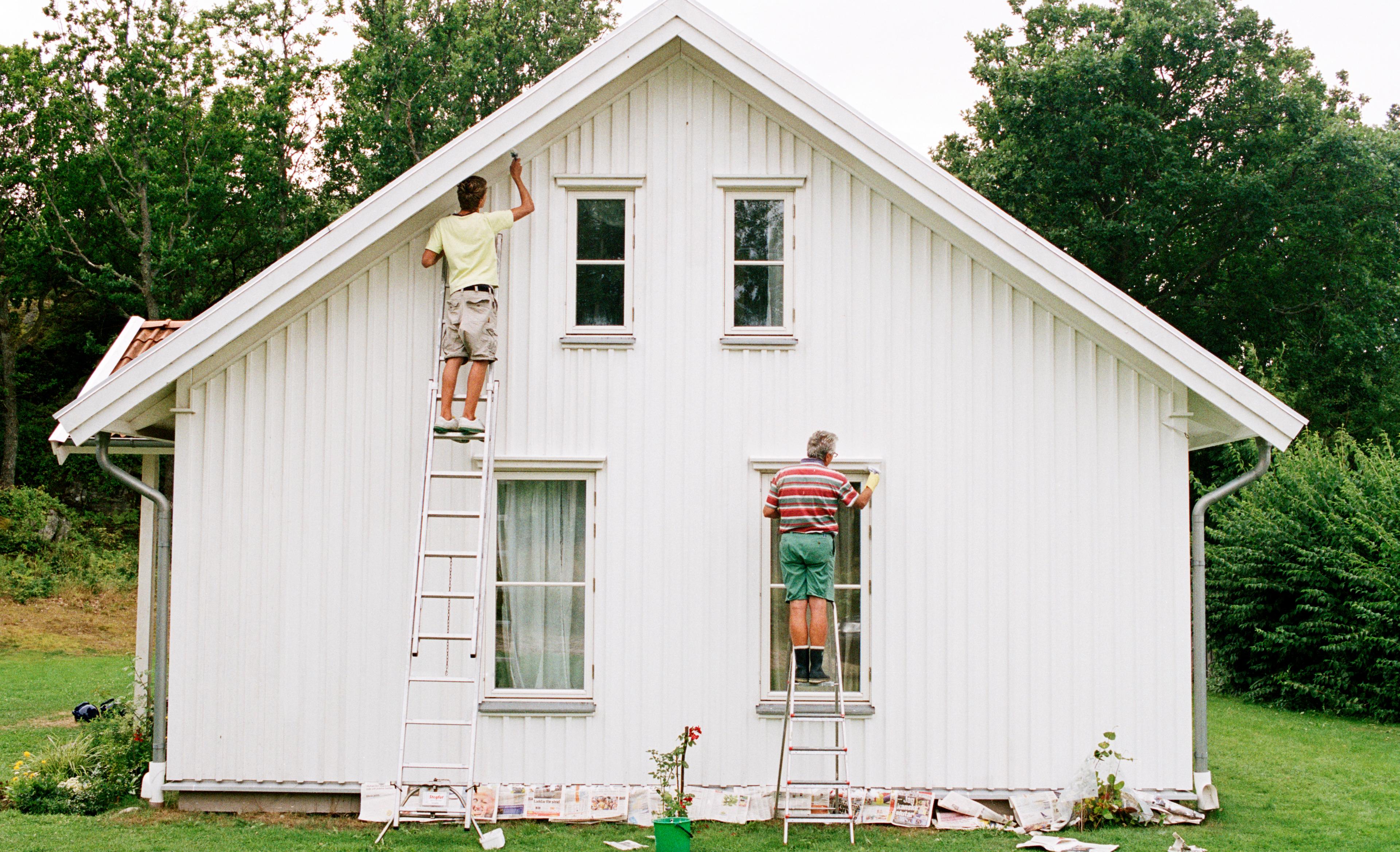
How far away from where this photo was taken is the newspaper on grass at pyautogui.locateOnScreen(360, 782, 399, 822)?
8430 millimetres

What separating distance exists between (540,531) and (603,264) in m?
2.08

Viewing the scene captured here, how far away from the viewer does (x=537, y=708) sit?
867cm

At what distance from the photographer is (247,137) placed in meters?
30.2

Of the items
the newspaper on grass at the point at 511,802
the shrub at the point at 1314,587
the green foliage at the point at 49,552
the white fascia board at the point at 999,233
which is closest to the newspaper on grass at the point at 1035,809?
the white fascia board at the point at 999,233

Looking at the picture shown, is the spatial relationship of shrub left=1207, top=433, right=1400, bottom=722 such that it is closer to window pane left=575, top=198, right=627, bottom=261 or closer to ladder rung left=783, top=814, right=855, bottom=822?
ladder rung left=783, top=814, right=855, bottom=822

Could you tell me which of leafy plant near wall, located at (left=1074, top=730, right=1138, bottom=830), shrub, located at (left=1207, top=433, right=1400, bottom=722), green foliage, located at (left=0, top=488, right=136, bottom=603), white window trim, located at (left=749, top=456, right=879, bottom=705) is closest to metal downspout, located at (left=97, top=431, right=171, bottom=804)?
white window trim, located at (left=749, top=456, right=879, bottom=705)

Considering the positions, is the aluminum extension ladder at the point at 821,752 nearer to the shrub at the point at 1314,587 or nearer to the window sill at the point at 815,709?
the window sill at the point at 815,709

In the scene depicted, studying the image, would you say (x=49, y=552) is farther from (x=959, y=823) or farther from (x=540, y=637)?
(x=959, y=823)

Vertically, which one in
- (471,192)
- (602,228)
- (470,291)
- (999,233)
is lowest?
(470,291)

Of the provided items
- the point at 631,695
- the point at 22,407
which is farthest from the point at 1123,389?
the point at 22,407

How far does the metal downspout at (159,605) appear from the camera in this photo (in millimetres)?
8711

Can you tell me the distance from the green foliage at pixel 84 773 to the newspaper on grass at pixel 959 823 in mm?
6074

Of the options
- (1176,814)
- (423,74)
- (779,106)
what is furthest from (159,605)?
(423,74)

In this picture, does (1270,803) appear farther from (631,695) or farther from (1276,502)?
(1276,502)
